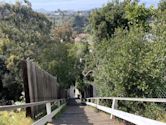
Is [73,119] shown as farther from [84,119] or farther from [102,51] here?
[102,51]

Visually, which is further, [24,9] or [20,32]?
[24,9]

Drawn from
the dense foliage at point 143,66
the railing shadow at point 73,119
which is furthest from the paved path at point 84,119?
the dense foliage at point 143,66

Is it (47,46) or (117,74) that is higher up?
(47,46)

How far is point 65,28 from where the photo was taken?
114000mm

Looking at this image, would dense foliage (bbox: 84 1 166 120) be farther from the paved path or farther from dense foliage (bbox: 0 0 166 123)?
the paved path

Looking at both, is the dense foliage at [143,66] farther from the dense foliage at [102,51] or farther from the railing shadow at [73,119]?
the railing shadow at [73,119]

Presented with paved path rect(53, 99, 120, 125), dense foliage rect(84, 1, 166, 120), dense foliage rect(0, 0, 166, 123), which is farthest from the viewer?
paved path rect(53, 99, 120, 125)

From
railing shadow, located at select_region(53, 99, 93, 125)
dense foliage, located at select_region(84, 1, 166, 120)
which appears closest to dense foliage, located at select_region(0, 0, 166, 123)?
dense foliage, located at select_region(84, 1, 166, 120)

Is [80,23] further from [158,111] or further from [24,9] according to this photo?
[158,111]

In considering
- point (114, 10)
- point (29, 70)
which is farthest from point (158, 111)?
point (114, 10)

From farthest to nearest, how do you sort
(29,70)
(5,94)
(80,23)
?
1. (80,23)
2. (5,94)
3. (29,70)

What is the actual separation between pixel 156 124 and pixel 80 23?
174631 millimetres

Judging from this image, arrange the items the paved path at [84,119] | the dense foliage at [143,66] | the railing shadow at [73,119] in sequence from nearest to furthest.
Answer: the dense foliage at [143,66] < the paved path at [84,119] < the railing shadow at [73,119]

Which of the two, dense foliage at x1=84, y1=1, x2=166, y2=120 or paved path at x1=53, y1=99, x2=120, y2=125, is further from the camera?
paved path at x1=53, y1=99, x2=120, y2=125
